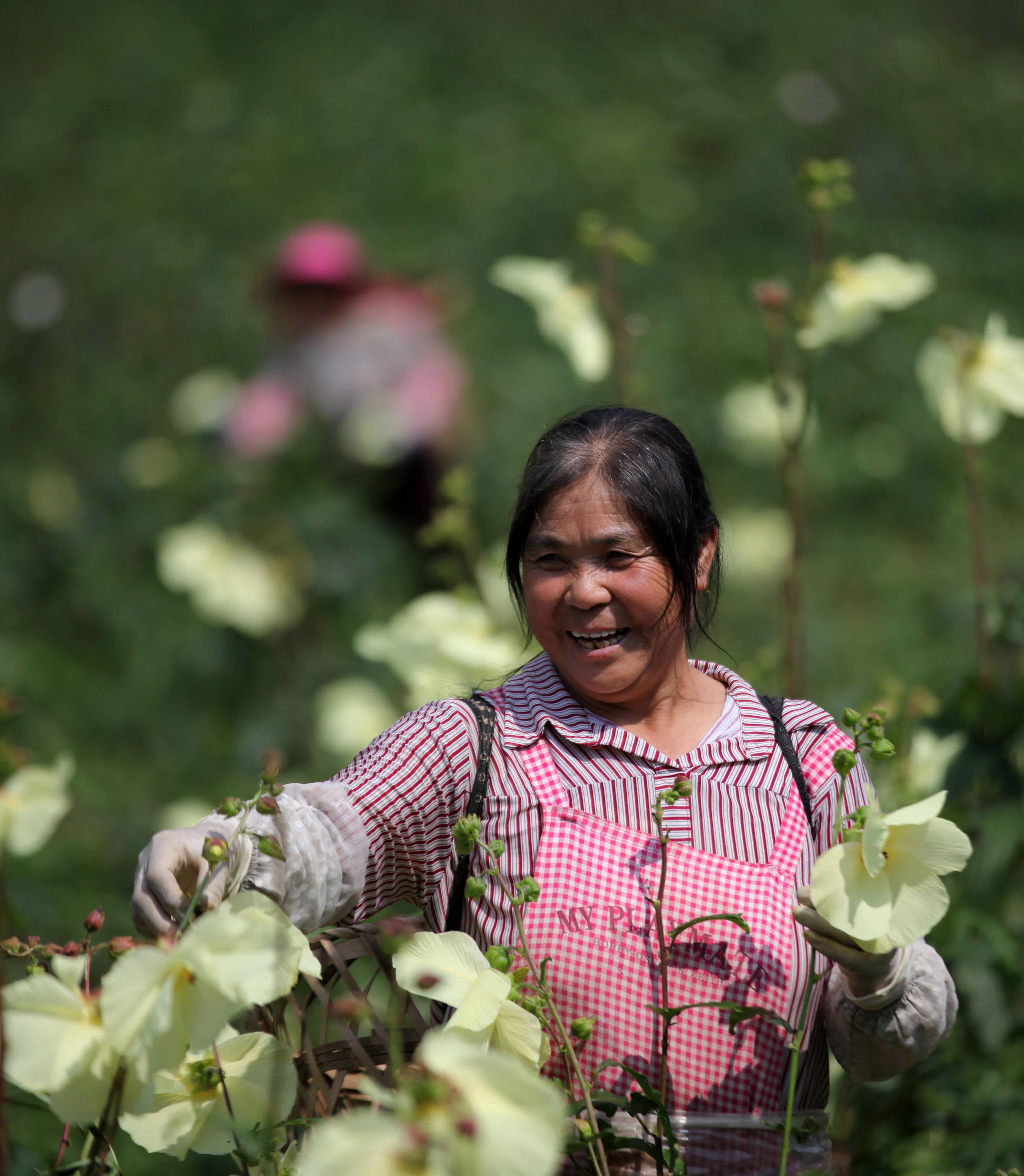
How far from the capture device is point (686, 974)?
962mm

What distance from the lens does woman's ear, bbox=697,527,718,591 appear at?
1099 mm

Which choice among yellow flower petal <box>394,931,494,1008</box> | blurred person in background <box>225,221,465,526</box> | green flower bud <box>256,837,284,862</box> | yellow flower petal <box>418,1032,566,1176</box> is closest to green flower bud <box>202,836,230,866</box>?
green flower bud <box>256,837,284,862</box>

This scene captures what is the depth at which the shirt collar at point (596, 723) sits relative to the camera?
1037 millimetres

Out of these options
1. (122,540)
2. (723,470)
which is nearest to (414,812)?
(122,540)

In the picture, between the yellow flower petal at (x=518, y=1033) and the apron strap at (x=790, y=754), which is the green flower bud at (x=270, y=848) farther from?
the apron strap at (x=790, y=754)

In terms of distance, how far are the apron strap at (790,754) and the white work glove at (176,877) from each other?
437 mm

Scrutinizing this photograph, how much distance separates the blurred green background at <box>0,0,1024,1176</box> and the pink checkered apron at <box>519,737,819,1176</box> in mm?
452

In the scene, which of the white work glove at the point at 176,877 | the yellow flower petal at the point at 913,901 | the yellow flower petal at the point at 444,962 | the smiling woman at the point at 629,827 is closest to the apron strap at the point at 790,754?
the smiling woman at the point at 629,827

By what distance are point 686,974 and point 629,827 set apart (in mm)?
119

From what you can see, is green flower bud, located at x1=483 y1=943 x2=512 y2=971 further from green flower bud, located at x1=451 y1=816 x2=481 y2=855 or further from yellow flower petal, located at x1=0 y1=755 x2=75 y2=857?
yellow flower petal, located at x1=0 y1=755 x2=75 y2=857

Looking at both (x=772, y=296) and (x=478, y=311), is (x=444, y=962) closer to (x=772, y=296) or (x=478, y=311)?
(x=772, y=296)

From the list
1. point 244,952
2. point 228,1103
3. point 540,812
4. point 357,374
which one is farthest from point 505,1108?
point 357,374

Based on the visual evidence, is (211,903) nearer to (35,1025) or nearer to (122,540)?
(35,1025)

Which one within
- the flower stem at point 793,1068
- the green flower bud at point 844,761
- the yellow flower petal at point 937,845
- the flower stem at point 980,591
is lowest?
the flower stem at point 980,591
